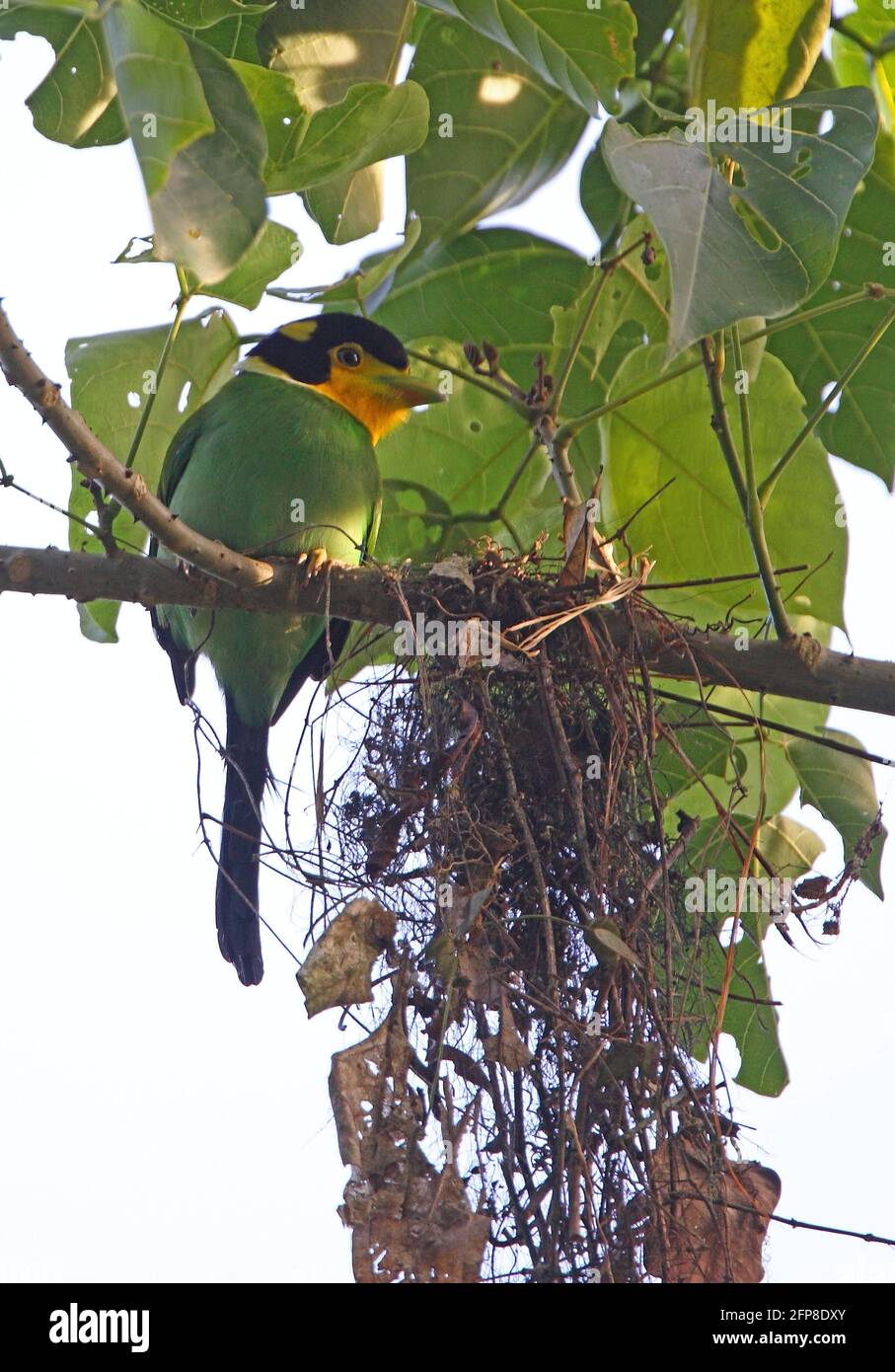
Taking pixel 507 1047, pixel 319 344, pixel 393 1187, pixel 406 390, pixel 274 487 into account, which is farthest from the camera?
pixel 319 344

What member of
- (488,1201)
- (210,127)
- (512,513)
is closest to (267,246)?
(512,513)

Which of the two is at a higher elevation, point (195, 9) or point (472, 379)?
point (195, 9)

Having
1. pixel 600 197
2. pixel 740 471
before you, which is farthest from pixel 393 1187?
pixel 600 197

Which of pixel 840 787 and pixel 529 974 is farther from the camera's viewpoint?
pixel 840 787

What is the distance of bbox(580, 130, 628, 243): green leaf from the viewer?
3.13 metres

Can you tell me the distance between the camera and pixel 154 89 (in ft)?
4.87

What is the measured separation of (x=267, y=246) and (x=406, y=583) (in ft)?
2.18

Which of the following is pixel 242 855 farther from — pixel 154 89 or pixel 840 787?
pixel 154 89

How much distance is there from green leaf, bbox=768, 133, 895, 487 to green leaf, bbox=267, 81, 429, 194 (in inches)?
42.0

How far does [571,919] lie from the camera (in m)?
2.27

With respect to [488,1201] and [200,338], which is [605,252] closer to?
[200,338]

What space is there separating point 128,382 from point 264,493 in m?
0.39

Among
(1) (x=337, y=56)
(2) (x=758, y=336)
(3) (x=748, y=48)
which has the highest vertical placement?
(1) (x=337, y=56)

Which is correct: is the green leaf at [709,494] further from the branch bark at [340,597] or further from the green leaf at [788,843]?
the green leaf at [788,843]
